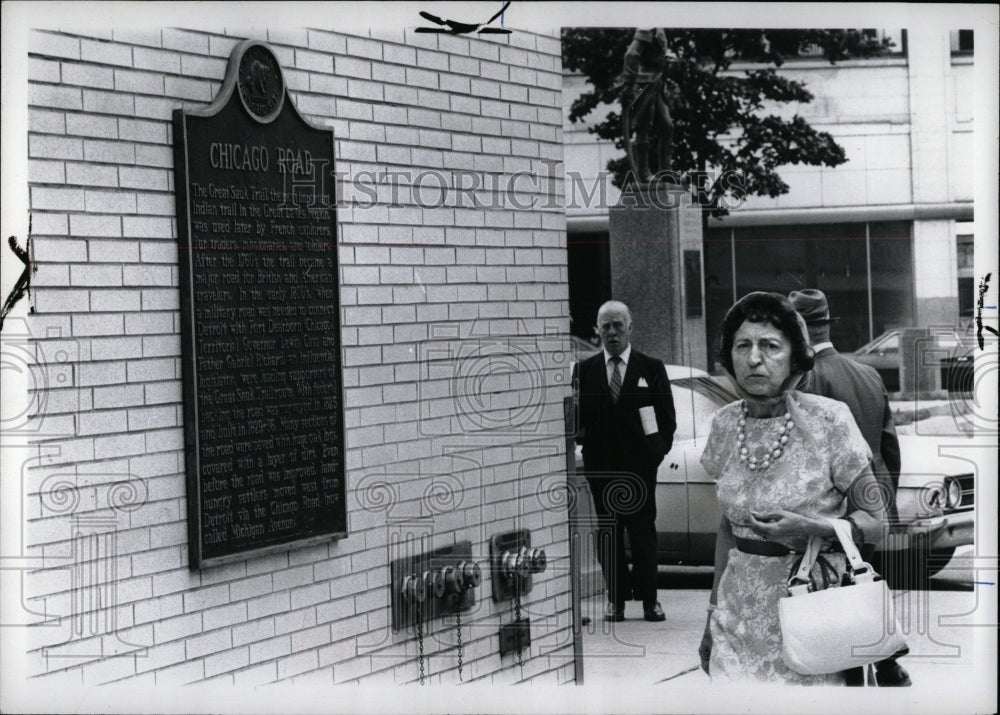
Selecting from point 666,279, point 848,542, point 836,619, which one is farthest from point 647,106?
point 836,619

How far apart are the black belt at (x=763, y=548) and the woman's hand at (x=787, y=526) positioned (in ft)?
0.08

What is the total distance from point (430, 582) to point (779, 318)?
1872 mm

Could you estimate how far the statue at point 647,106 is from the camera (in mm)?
6121

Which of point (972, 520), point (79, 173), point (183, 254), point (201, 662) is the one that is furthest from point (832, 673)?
point (79, 173)

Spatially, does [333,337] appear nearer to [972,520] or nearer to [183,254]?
[183,254]

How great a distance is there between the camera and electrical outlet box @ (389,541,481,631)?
618 cm

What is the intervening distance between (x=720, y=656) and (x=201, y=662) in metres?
2.18

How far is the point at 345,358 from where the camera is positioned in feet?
19.6

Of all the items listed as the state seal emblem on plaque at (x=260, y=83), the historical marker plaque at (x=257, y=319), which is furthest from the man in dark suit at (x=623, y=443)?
the state seal emblem on plaque at (x=260, y=83)

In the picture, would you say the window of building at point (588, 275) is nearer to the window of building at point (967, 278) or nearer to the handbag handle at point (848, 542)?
the handbag handle at point (848, 542)

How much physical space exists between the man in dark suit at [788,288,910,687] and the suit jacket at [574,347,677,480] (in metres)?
0.63

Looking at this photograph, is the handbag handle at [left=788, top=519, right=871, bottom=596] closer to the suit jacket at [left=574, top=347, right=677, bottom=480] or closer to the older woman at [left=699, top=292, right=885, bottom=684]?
the older woman at [left=699, top=292, right=885, bottom=684]

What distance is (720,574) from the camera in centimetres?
615

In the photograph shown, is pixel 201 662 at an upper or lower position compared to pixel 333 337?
lower
